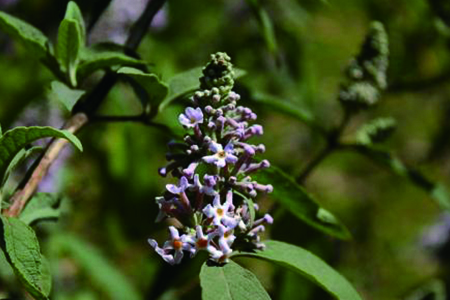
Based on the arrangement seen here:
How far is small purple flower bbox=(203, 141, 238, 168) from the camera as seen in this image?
89 centimetres

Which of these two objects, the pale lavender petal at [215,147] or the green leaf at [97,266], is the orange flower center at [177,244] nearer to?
the pale lavender petal at [215,147]

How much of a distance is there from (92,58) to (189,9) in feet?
6.21

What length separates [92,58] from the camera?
1113mm

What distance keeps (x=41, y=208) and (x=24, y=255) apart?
293 mm

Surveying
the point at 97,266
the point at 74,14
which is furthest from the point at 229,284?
the point at 97,266

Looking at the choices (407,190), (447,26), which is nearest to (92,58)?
(447,26)

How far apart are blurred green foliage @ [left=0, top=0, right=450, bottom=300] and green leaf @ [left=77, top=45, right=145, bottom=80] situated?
0.10 m

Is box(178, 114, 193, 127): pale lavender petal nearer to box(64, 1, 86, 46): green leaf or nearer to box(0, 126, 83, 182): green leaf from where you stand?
box(0, 126, 83, 182): green leaf

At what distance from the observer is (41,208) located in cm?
113

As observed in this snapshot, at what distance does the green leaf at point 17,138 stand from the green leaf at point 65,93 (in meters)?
0.12

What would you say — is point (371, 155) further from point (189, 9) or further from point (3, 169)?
point (189, 9)

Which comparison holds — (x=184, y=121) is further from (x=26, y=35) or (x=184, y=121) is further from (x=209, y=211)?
(x=26, y=35)

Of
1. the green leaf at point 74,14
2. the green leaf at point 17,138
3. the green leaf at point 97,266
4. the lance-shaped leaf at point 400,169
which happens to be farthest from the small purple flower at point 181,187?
the green leaf at point 97,266

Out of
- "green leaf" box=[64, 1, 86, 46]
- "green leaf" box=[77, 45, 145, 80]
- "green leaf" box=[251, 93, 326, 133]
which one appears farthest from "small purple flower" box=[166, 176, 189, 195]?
"green leaf" box=[251, 93, 326, 133]
